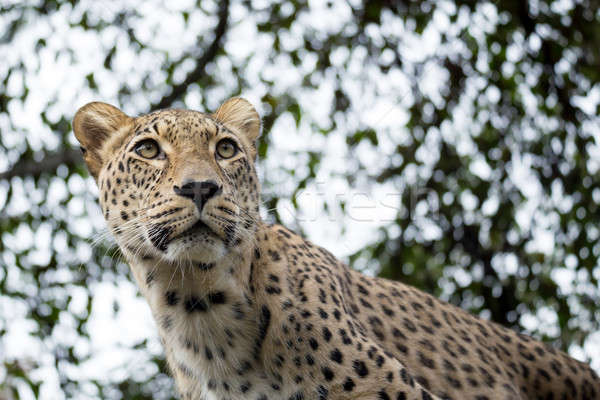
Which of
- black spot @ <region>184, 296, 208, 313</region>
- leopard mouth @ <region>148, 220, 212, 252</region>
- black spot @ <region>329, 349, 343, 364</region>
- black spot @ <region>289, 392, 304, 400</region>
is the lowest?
black spot @ <region>289, 392, 304, 400</region>

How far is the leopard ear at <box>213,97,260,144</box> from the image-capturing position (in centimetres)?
483

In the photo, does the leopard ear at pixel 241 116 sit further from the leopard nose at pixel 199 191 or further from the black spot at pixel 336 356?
→ the black spot at pixel 336 356

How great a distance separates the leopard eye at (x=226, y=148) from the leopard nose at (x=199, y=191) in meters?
0.64

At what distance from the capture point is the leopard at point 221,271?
380 centimetres

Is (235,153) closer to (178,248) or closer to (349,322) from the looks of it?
(178,248)

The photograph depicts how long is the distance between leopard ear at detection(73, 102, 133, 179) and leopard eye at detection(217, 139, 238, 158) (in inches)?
26.9

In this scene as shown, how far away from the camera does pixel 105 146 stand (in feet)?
15.4

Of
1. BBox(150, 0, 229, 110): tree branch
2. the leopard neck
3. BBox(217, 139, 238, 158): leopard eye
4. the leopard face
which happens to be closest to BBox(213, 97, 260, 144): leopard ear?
the leopard face

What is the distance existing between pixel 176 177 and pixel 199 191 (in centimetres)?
21

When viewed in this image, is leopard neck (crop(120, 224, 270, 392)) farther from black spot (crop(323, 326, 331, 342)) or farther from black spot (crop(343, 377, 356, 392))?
black spot (crop(343, 377, 356, 392))

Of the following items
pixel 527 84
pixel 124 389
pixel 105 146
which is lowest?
pixel 124 389

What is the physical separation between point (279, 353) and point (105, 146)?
179cm

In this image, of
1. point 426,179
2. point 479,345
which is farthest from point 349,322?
point 426,179

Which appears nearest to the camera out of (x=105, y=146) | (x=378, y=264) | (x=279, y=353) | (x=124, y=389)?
(x=279, y=353)
